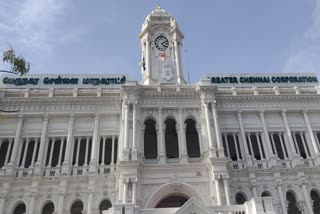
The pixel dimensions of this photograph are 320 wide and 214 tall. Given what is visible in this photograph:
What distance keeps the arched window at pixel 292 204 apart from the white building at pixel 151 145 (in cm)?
11

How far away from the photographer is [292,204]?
29703 mm

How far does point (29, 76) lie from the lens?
36031 mm

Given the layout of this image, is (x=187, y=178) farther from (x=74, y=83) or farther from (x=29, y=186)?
(x=74, y=83)

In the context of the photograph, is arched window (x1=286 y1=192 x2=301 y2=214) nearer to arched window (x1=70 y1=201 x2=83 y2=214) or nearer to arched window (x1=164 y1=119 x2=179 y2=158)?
arched window (x1=164 y1=119 x2=179 y2=158)

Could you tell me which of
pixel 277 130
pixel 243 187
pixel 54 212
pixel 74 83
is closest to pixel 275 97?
pixel 277 130

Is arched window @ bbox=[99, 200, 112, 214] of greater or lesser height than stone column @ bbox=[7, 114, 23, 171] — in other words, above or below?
below

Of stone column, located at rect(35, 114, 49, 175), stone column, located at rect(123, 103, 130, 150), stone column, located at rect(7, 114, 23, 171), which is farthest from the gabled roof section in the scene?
stone column, located at rect(7, 114, 23, 171)

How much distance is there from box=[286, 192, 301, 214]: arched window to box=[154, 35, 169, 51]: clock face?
72.8ft

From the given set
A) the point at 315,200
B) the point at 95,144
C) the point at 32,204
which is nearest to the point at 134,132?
the point at 95,144

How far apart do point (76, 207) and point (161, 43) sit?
2238 cm

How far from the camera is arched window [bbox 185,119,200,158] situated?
31.8m

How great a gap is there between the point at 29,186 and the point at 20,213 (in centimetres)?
241

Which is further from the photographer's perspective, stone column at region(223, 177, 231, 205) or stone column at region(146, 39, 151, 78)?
stone column at region(146, 39, 151, 78)

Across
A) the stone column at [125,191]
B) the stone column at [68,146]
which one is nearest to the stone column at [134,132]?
the stone column at [125,191]
